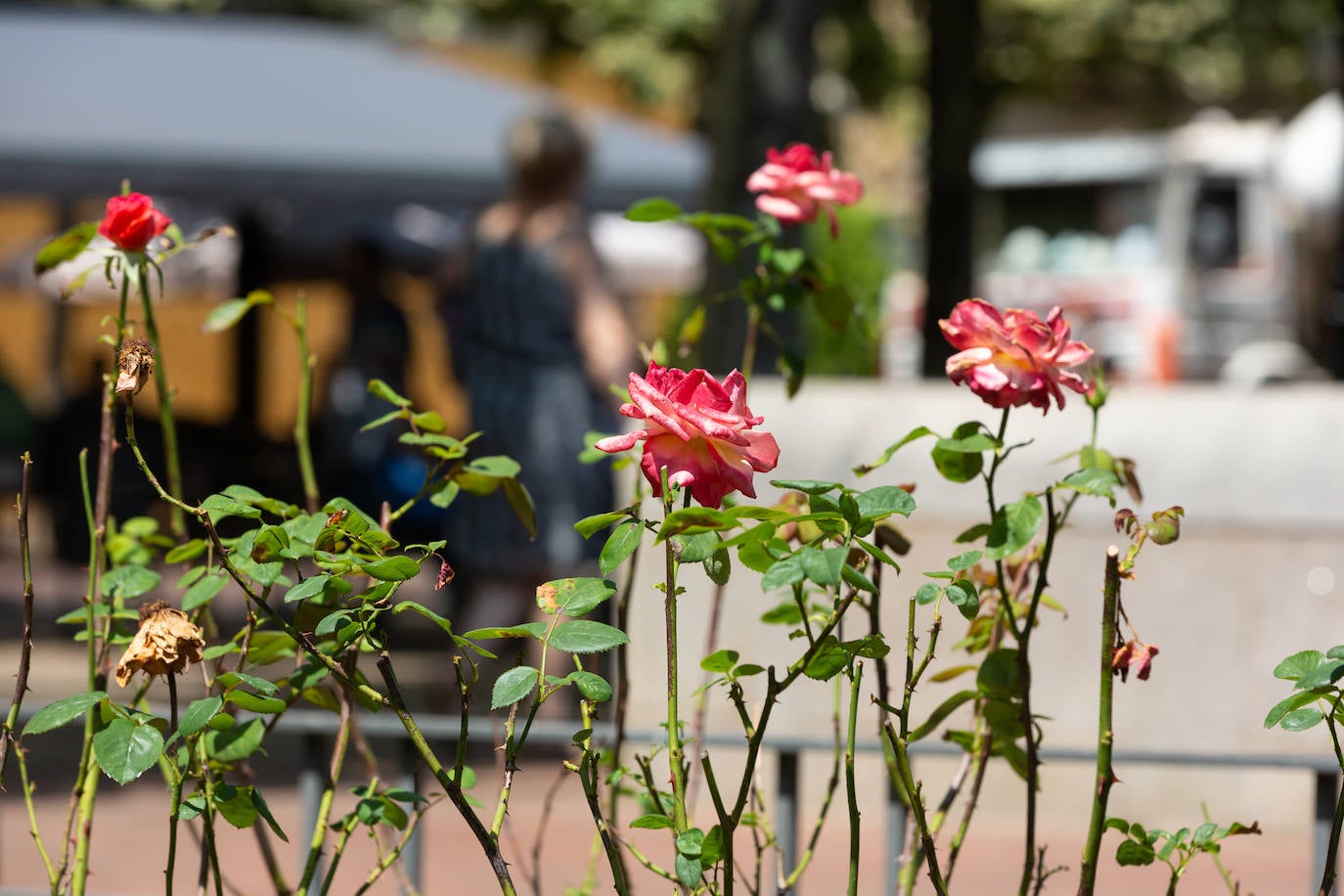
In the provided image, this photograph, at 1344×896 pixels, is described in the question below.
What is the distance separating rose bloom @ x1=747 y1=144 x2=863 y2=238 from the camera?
5.93 ft

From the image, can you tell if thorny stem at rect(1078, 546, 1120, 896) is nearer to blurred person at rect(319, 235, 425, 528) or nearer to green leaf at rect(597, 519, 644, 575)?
green leaf at rect(597, 519, 644, 575)

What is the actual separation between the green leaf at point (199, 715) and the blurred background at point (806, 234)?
896mm

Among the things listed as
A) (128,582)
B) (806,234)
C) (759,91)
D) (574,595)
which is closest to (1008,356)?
(574,595)

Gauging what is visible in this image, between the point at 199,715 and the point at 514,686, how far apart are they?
0.23 m

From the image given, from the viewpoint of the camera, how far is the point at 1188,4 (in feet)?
84.4

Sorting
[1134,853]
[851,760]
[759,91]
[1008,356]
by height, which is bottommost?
[1134,853]

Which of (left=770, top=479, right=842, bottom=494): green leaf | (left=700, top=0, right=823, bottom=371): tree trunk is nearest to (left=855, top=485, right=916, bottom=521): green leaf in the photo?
(left=770, top=479, right=842, bottom=494): green leaf

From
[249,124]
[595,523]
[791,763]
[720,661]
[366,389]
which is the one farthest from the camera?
[249,124]

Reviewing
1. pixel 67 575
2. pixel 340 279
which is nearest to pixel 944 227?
pixel 340 279

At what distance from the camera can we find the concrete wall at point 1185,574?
3.79 metres

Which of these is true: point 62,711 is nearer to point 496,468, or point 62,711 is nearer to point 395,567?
point 395,567

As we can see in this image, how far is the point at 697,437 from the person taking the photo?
1.25 meters

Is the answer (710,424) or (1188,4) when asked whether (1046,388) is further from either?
(1188,4)

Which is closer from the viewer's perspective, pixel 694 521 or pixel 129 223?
pixel 694 521
